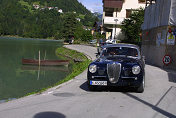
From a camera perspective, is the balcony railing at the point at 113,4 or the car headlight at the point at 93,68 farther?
the balcony railing at the point at 113,4

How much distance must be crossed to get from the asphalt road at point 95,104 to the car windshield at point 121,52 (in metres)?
1.43

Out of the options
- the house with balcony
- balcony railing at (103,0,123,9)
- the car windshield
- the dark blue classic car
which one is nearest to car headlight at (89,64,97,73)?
the dark blue classic car

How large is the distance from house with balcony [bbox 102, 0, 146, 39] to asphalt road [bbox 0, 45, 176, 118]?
40.1m

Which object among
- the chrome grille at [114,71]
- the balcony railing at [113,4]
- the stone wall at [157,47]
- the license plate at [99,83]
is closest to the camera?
the chrome grille at [114,71]

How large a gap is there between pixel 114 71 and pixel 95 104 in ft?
5.53

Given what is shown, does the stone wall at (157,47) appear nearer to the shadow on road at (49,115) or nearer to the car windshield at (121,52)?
the car windshield at (121,52)

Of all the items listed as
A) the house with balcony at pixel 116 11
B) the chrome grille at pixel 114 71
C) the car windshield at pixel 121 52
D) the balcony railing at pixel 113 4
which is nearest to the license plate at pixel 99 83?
the chrome grille at pixel 114 71

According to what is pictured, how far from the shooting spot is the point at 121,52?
970 cm

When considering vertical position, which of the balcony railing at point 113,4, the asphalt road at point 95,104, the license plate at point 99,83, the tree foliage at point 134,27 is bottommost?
the asphalt road at point 95,104

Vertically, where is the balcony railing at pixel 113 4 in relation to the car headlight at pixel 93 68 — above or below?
above

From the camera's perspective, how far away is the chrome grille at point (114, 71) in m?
8.15

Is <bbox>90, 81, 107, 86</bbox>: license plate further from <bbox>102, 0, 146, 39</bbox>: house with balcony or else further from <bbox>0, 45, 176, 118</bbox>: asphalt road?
<bbox>102, 0, 146, 39</bbox>: house with balcony

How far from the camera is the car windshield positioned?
31.5 ft

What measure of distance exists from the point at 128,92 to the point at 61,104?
2.89 metres
